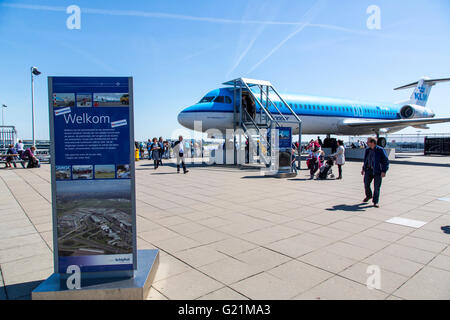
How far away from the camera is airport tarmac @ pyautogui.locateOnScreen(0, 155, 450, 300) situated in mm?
3283

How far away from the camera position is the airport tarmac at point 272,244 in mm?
3283

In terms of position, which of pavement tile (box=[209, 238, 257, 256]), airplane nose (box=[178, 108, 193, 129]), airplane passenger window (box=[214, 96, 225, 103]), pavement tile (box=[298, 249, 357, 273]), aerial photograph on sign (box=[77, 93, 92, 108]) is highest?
airplane passenger window (box=[214, 96, 225, 103])

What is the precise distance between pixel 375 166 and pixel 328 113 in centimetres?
1659

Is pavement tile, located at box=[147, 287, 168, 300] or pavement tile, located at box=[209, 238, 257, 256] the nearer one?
pavement tile, located at box=[147, 287, 168, 300]

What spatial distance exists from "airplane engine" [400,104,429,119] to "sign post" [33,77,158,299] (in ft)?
104

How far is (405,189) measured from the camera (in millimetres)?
9891

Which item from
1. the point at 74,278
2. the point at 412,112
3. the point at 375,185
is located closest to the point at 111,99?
the point at 74,278

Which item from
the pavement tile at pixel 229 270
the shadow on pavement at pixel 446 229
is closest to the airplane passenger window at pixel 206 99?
the shadow on pavement at pixel 446 229

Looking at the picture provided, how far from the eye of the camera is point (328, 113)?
75.0 ft

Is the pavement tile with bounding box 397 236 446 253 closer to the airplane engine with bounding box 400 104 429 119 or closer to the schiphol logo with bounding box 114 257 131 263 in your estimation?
the schiphol logo with bounding box 114 257 131 263

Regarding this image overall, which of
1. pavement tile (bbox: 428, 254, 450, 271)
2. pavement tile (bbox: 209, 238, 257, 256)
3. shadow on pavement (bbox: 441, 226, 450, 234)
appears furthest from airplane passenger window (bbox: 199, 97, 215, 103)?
pavement tile (bbox: 428, 254, 450, 271)

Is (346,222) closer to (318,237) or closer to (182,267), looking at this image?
(318,237)

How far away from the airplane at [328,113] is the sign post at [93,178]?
13.9m

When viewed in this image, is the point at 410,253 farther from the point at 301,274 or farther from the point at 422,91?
the point at 422,91
